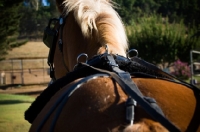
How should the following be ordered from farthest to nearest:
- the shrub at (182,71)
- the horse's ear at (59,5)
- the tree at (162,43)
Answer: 1. the tree at (162,43)
2. the shrub at (182,71)
3. the horse's ear at (59,5)

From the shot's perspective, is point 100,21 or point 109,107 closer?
point 109,107

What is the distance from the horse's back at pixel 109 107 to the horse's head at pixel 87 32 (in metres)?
0.53

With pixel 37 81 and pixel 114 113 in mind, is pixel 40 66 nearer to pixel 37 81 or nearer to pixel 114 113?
pixel 37 81

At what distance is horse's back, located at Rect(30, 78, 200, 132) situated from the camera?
1411 mm

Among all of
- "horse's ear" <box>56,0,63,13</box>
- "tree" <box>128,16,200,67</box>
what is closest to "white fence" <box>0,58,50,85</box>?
"tree" <box>128,16,200,67</box>

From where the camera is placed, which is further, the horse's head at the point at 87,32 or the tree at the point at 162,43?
the tree at the point at 162,43

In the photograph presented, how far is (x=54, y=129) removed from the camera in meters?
1.51

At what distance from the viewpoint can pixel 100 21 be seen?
2395mm

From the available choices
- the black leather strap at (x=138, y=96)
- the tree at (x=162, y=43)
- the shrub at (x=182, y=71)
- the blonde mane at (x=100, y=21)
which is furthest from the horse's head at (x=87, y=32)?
the tree at (x=162, y=43)

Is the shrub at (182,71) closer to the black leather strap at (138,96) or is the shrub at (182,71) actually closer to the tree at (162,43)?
the tree at (162,43)

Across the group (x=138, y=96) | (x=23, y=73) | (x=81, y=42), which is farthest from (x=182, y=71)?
(x=138, y=96)

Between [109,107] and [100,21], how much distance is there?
108 cm

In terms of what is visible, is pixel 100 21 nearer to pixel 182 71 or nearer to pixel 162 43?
pixel 182 71

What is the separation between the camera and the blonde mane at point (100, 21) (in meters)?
2.28
